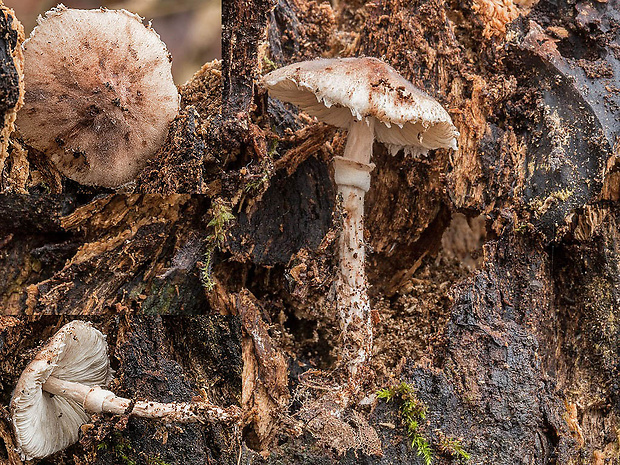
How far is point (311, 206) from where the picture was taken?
3240 millimetres

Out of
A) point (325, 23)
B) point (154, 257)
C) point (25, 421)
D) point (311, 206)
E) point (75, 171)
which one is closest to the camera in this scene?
point (25, 421)

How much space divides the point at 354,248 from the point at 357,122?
0.68 meters

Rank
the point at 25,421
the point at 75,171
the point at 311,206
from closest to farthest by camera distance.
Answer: the point at 25,421, the point at 75,171, the point at 311,206

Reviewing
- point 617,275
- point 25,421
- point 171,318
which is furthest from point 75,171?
point 617,275

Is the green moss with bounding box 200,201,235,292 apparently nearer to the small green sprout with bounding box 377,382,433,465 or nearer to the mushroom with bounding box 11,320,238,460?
the mushroom with bounding box 11,320,238,460

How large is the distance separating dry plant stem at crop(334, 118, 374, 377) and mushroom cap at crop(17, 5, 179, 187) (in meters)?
1.00

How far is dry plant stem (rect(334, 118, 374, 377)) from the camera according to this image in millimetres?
2869

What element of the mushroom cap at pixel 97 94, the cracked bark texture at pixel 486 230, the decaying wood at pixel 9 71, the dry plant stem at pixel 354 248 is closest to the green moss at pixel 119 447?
the cracked bark texture at pixel 486 230

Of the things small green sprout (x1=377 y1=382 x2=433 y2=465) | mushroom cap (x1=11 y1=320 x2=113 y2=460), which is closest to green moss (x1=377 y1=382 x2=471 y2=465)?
small green sprout (x1=377 y1=382 x2=433 y2=465)

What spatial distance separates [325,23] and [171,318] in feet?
7.12

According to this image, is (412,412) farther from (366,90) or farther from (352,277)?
(366,90)

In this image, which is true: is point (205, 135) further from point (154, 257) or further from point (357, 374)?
point (357, 374)

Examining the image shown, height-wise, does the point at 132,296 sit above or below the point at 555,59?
below

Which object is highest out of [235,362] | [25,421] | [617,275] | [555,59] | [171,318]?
[555,59]
